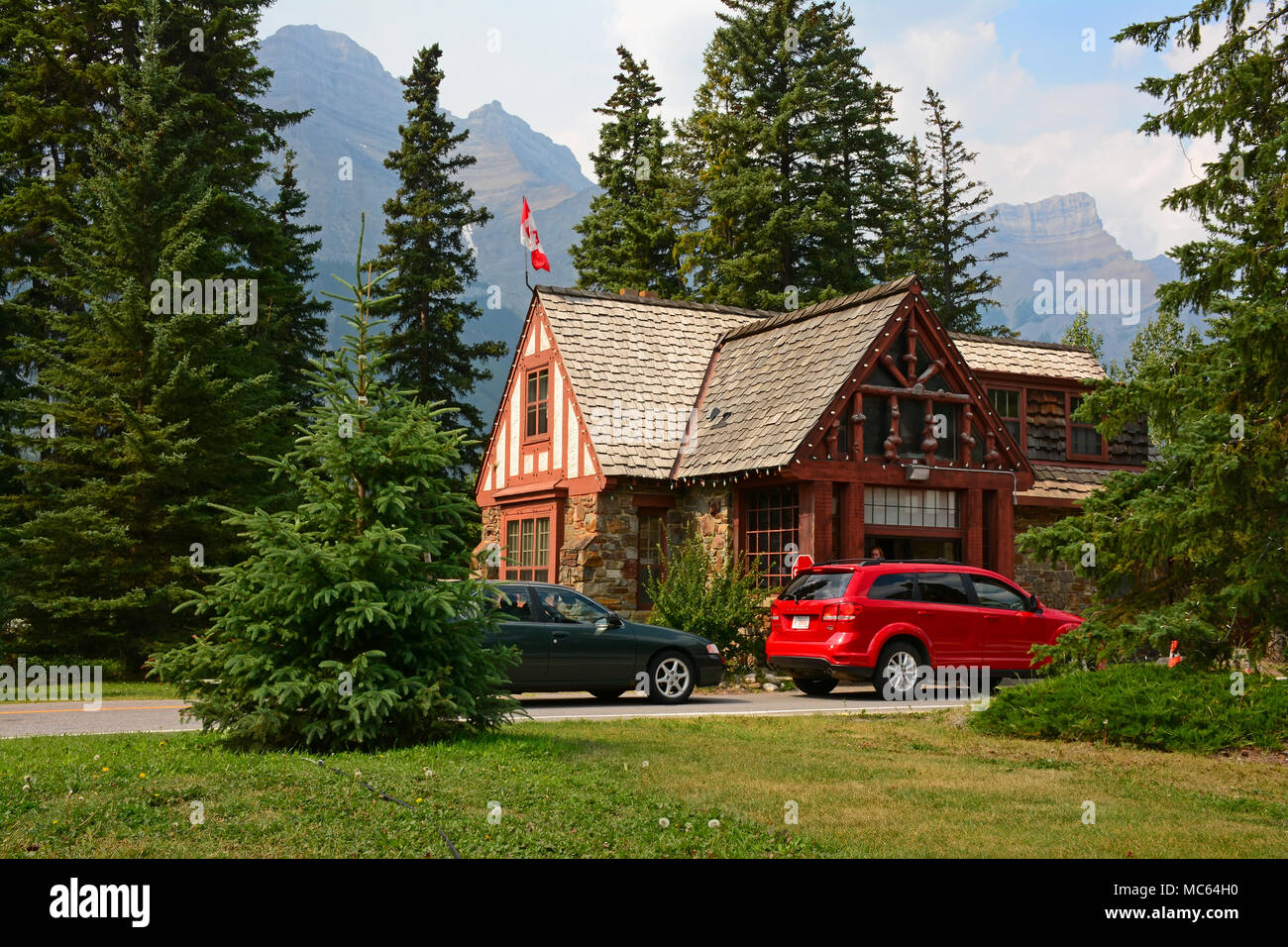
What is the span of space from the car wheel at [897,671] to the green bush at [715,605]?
133 inches

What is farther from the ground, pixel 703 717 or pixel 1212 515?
pixel 1212 515

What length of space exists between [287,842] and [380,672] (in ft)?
10.8

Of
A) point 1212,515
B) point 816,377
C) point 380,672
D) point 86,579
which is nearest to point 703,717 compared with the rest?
point 380,672

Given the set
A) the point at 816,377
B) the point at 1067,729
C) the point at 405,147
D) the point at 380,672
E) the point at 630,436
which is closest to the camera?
the point at 380,672

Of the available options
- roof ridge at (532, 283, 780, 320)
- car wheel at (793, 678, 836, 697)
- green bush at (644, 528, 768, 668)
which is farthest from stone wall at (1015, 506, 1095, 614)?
car wheel at (793, 678, 836, 697)

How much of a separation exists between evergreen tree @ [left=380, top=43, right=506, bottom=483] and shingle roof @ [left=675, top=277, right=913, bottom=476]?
19.9 metres

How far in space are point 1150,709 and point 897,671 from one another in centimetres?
579

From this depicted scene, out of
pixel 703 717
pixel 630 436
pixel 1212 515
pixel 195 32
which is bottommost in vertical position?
pixel 703 717

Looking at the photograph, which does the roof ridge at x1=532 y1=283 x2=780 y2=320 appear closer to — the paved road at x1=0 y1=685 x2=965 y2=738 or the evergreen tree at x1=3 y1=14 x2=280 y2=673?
the evergreen tree at x1=3 y1=14 x2=280 y2=673

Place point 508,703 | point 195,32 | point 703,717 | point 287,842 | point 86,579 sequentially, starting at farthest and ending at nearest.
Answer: point 195,32
point 86,579
point 703,717
point 508,703
point 287,842

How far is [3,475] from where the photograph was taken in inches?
921

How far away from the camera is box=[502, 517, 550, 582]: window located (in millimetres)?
25172

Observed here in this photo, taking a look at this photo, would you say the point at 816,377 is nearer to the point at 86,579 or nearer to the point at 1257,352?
the point at 1257,352

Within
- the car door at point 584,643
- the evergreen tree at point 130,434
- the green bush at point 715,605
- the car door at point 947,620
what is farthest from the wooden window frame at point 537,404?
the car door at point 947,620
